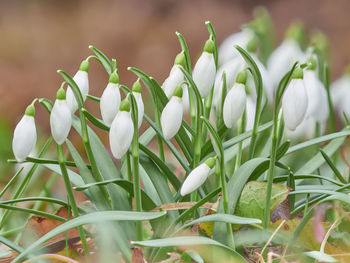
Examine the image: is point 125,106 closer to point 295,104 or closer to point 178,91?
point 178,91

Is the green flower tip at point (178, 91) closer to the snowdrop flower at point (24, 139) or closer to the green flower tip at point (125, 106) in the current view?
the green flower tip at point (125, 106)

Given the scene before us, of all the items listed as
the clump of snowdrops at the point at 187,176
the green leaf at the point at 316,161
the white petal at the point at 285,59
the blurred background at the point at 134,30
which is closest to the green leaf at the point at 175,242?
the clump of snowdrops at the point at 187,176

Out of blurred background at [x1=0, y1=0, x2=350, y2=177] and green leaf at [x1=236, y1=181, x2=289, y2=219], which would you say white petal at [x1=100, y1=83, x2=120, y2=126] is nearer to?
green leaf at [x1=236, y1=181, x2=289, y2=219]

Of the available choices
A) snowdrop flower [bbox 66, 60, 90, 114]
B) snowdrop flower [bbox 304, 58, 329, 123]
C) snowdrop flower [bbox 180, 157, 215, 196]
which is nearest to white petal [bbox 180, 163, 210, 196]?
snowdrop flower [bbox 180, 157, 215, 196]

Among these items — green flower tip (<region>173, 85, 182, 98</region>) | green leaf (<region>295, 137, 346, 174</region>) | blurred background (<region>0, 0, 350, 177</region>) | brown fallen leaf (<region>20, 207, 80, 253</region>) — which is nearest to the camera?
green flower tip (<region>173, 85, 182, 98</region>)

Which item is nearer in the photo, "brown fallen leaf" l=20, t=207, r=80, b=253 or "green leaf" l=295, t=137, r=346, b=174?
"brown fallen leaf" l=20, t=207, r=80, b=253

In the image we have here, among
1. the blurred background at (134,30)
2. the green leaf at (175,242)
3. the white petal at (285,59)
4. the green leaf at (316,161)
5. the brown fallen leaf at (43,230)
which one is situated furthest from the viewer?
the blurred background at (134,30)
